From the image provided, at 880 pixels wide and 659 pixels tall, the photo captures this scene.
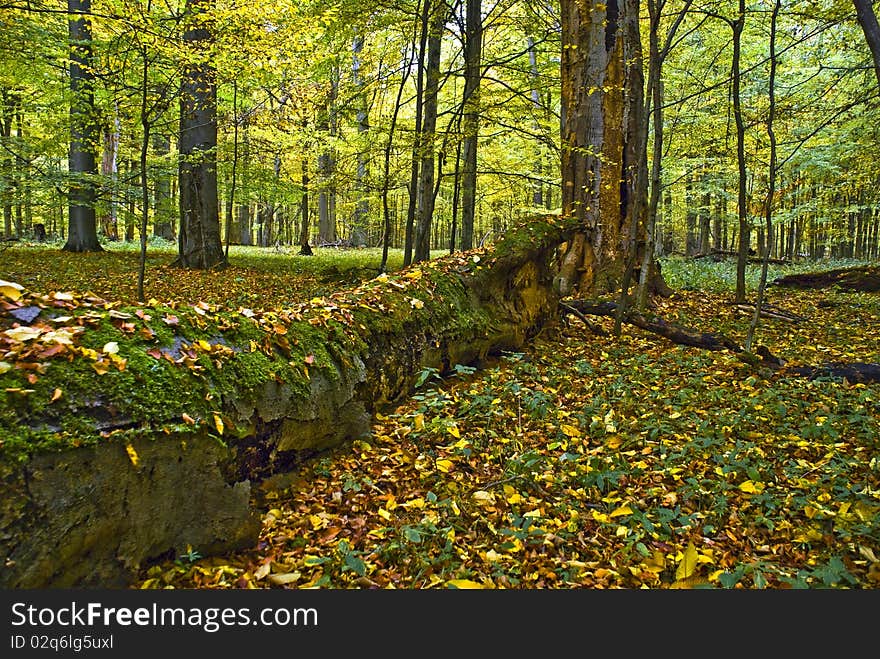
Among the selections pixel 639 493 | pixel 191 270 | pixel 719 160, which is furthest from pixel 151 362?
pixel 719 160

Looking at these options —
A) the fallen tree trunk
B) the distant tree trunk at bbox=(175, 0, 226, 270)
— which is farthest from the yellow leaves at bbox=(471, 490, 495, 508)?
the distant tree trunk at bbox=(175, 0, 226, 270)

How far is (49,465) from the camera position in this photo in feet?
6.21

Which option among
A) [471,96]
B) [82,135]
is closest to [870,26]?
[471,96]

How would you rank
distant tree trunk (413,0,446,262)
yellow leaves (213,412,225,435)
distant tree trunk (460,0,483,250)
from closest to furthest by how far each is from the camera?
yellow leaves (213,412,225,435) < distant tree trunk (413,0,446,262) < distant tree trunk (460,0,483,250)

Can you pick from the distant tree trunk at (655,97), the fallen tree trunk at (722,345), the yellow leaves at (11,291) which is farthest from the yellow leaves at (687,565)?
the distant tree trunk at (655,97)

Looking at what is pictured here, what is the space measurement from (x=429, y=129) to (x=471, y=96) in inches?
35.9

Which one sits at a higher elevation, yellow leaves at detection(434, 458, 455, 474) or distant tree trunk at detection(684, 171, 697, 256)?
distant tree trunk at detection(684, 171, 697, 256)

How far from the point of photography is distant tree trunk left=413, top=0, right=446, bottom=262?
849cm

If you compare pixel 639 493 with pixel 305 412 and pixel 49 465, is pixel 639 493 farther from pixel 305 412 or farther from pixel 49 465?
pixel 49 465

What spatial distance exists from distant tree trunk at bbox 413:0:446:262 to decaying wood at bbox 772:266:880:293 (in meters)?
8.62

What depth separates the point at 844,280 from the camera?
36.7 feet

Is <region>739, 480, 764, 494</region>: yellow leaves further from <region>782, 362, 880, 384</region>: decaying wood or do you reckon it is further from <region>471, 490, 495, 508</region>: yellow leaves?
<region>782, 362, 880, 384</region>: decaying wood

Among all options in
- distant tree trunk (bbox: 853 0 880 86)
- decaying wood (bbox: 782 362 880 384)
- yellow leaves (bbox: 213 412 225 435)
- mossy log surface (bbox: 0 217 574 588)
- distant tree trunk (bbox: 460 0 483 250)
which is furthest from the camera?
distant tree trunk (bbox: 460 0 483 250)

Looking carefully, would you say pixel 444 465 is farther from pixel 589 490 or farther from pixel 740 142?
pixel 740 142
